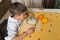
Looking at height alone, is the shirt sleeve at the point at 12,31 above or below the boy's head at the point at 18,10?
below

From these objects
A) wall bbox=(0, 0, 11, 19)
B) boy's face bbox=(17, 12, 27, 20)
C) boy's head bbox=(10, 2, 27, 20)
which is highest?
boy's head bbox=(10, 2, 27, 20)

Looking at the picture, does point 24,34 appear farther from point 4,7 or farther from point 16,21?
point 4,7

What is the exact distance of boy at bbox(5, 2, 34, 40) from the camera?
1.09 metres

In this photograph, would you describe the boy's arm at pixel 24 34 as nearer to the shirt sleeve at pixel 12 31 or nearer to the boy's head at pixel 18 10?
the shirt sleeve at pixel 12 31

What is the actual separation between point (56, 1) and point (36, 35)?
0.61 metres

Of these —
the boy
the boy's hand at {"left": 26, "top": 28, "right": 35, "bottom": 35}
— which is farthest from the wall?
the boy's hand at {"left": 26, "top": 28, "right": 35, "bottom": 35}

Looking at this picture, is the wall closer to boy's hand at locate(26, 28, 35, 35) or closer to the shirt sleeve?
the shirt sleeve

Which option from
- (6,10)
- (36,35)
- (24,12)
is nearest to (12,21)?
(24,12)

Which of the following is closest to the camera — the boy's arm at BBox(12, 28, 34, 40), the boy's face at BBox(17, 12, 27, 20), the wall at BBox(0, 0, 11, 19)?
the boy's arm at BBox(12, 28, 34, 40)

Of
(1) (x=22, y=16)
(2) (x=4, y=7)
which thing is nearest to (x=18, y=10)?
(1) (x=22, y=16)

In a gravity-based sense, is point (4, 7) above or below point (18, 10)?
below

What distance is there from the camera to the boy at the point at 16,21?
1090 mm

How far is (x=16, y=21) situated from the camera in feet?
3.94

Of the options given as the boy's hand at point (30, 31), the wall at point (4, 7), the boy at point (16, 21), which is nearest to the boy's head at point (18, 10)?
the boy at point (16, 21)
